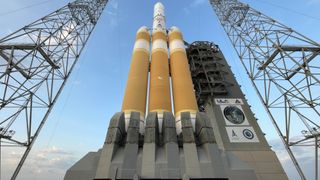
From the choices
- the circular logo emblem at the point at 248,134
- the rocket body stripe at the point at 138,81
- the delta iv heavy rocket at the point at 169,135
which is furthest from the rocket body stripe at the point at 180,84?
the circular logo emblem at the point at 248,134

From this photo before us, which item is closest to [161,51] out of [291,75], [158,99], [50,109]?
[158,99]

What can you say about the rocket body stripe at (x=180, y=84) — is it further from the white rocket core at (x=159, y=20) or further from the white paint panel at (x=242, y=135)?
the white paint panel at (x=242, y=135)

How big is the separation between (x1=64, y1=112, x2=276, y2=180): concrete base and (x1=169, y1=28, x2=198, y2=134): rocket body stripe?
1.03m

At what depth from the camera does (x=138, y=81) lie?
12.7 m

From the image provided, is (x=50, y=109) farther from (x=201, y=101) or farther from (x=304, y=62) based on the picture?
(x=304, y=62)

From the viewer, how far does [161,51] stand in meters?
14.9

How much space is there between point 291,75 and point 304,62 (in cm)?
151

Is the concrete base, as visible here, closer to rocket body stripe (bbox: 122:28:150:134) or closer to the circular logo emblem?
rocket body stripe (bbox: 122:28:150:134)

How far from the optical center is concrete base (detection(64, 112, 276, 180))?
28.0 feet

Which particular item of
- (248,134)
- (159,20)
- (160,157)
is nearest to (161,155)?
(160,157)

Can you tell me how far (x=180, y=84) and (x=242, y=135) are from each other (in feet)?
30.9

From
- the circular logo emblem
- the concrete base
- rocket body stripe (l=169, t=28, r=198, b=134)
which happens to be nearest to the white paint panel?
the circular logo emblem

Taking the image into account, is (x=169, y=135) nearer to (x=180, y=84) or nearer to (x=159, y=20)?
(x=180, y=84)

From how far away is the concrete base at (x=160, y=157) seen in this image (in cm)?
854
